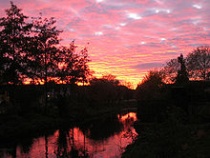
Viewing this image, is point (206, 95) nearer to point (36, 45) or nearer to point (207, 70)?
point (36, 45)

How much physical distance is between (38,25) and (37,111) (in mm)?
15354

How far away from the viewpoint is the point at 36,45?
54.8 m

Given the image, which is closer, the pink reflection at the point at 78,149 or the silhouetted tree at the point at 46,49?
the pink reflection at the point at 78,149

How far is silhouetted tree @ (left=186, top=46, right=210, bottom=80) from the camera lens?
7406 centimetres

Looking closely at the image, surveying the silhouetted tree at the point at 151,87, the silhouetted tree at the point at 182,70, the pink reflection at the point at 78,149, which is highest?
the silhouetted tree at the point at 182,70

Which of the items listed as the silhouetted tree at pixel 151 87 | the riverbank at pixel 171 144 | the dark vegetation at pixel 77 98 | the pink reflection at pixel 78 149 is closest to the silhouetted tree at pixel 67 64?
the dark vegetation at pixel 77 98

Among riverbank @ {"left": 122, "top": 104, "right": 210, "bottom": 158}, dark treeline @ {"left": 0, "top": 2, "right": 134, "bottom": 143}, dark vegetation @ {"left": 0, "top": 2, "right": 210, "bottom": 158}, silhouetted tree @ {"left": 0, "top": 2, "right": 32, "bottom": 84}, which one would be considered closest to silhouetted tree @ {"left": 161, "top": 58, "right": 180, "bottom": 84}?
dark vegetation @ {"left": 0, "top": 2, "right": 210, "bottom": 158}

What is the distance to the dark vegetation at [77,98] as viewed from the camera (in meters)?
15.8

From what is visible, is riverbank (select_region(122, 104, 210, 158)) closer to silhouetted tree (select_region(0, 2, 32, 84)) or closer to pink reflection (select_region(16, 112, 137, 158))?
pink reflection (select_region(16, 112, 137, 158))

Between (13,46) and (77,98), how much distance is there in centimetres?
2517

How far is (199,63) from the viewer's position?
75062 mm

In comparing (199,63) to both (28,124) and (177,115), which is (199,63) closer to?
(28,124)

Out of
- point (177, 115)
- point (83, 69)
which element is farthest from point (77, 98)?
point (177, 115)

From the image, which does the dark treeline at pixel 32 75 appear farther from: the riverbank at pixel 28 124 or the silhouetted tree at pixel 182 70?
the silhouetted tree at pixel 182 70
